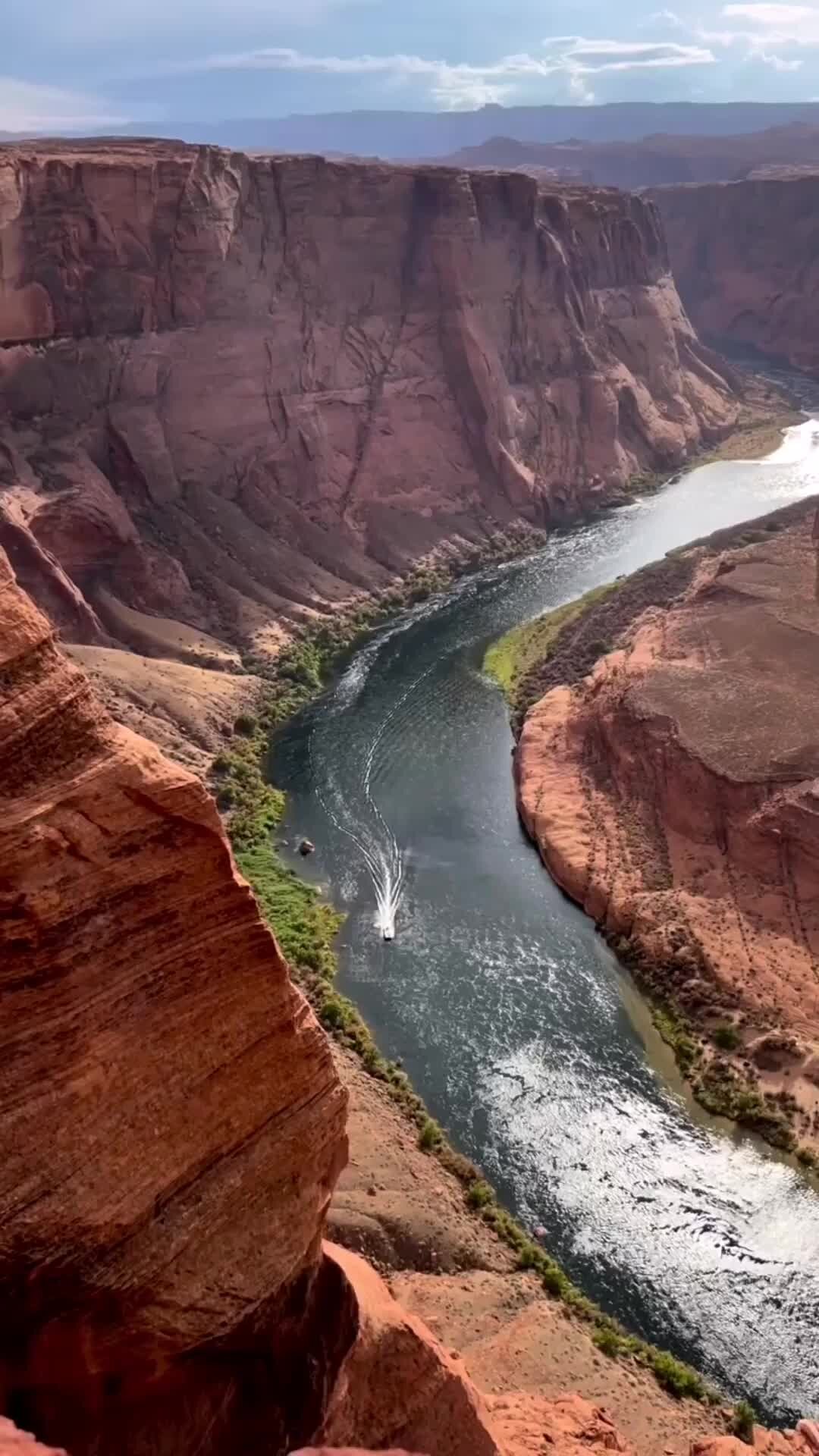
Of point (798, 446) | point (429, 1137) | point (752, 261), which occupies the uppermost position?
point (752, 261)

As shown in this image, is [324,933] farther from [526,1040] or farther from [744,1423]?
[744,1423]

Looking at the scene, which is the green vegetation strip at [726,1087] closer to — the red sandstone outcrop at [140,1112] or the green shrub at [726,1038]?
the green shrub at [726,1038]

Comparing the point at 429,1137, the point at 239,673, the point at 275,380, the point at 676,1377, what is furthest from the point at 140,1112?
the point at 275,380

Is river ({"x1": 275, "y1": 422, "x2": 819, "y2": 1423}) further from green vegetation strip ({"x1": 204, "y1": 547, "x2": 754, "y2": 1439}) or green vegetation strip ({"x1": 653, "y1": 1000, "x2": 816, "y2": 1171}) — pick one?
green vegetation strip ({"x1": 204, "y1": 547, "x2": 754, "y2": 1439})

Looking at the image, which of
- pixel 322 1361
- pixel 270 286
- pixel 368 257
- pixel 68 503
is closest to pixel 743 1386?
pixel 322 1361

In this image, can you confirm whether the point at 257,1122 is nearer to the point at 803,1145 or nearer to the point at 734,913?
the point at 803,1145

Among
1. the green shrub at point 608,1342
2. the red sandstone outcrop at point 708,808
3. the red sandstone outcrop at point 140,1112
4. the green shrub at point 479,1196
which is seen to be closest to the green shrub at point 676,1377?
the green shrub at point 608,1342
